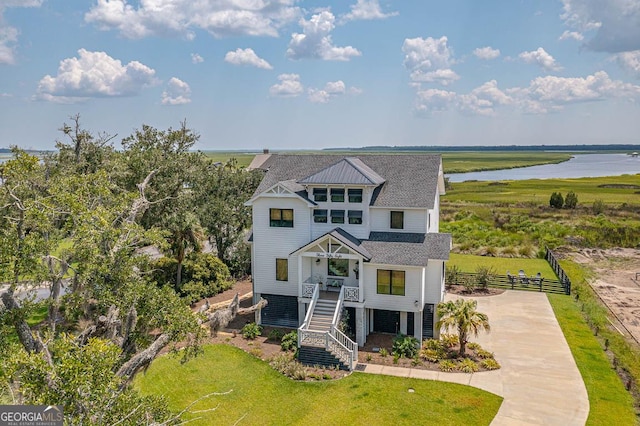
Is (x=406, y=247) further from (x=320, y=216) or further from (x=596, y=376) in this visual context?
(x=596, y=376)

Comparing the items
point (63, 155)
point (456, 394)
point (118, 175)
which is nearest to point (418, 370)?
point (456, 394)

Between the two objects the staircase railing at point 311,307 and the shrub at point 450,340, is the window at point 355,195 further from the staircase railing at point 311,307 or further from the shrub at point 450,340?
the shrub at point 450,340

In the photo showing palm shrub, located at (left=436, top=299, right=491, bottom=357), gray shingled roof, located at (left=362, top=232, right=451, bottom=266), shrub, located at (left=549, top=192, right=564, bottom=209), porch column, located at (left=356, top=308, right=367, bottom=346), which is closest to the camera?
palm shrub, located at (left=436, top=299, right=491, bottom=357)

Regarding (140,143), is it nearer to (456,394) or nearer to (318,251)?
(318,251)

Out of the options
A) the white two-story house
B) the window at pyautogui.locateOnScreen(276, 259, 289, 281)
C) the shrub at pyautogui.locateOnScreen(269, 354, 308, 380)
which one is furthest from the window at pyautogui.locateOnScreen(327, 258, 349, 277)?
the shrub at pyautogui.locateOnScreen(269, 354, 308, 380)

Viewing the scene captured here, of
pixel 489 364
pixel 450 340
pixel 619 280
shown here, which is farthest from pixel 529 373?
pixel 619 280

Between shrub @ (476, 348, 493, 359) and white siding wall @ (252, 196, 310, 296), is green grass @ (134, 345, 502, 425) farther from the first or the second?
white siding wall @ (252, 196, 310, 296)
